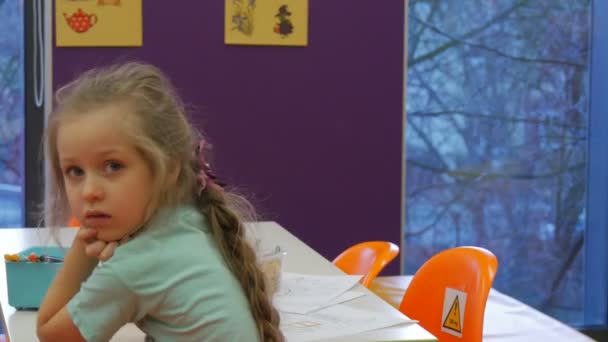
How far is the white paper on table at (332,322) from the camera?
1.39m

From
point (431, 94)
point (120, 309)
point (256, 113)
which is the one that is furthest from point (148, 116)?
point (431, 94)

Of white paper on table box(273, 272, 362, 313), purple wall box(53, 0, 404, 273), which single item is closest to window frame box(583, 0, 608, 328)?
purple wall box(53, 0, 404, 273)

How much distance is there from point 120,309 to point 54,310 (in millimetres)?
172

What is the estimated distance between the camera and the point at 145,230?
1.11 meters

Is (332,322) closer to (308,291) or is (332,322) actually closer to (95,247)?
(308,291)

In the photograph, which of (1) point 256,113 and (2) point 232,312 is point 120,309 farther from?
(1) point 256,113

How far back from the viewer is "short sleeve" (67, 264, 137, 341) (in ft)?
3.49

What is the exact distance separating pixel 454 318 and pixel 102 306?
975 mm

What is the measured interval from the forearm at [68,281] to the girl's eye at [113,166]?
164 millimetres

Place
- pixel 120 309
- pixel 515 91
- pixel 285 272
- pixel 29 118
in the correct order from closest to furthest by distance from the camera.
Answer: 1. pixel 120 309
2. pixel 285 272
3. pixel 29 118
4. pixel 515 91

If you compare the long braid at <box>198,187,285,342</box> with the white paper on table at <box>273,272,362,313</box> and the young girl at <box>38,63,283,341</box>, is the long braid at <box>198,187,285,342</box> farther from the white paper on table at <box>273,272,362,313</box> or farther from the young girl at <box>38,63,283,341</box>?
the white paper on table at <box>273,272,362,313</box>

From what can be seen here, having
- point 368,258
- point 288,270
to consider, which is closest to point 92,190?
point 288,270

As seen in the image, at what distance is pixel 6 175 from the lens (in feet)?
11.6

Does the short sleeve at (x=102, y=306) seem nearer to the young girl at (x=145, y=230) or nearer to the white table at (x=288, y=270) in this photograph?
the young girl at (x=145, y=230)
